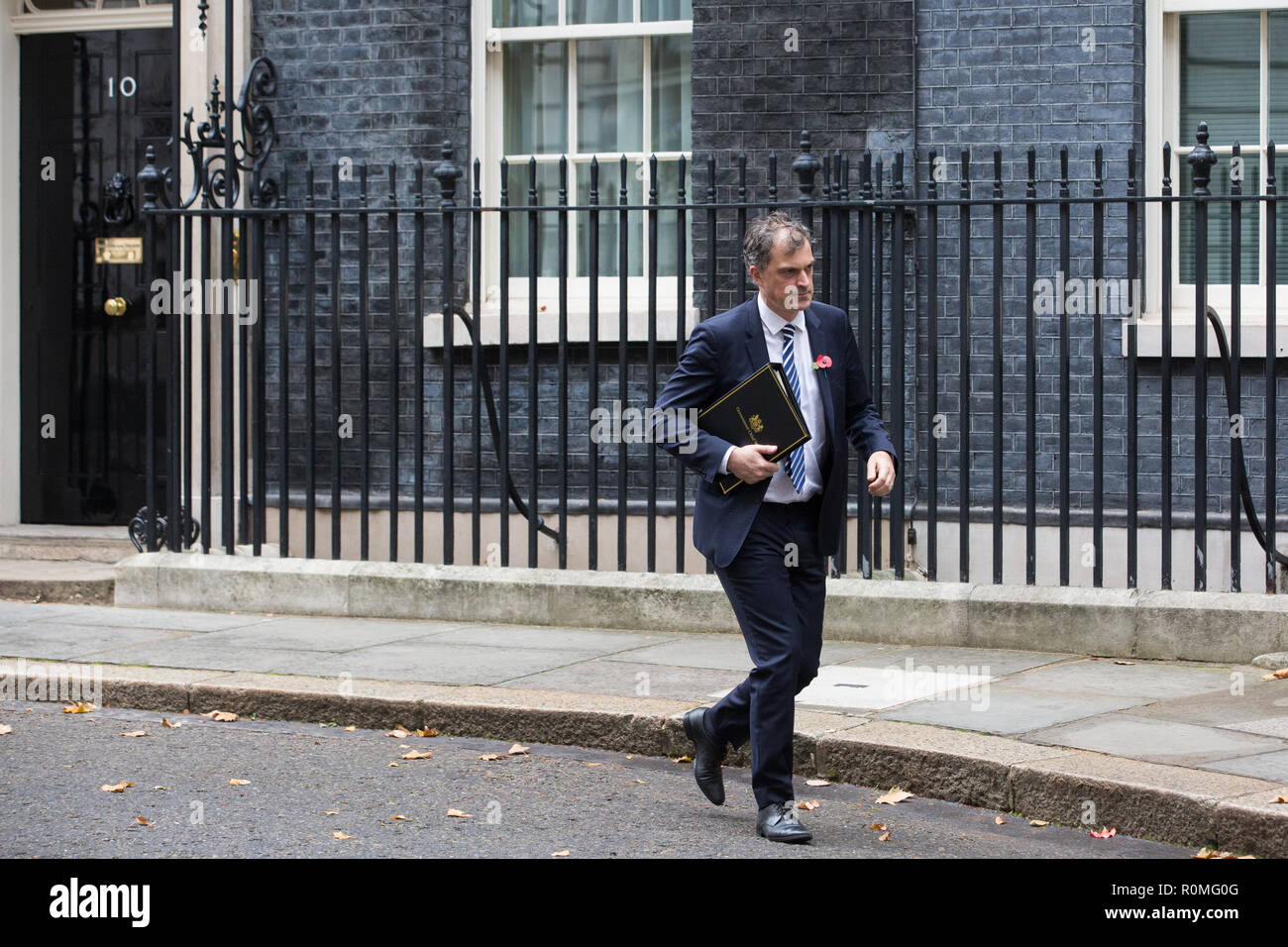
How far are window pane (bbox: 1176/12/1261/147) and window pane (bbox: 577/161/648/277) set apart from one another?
3096mm

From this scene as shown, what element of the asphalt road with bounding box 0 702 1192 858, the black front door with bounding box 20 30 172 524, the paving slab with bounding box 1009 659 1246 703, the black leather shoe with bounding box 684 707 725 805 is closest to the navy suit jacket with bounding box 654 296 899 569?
the black leather shoe with bounding box 684 707 725 805

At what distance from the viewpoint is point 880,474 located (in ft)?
16.9

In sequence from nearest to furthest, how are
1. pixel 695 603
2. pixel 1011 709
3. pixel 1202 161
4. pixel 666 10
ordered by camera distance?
1. pixel 1011 709
2. pixel 1202 161
3. pixel 695 603
4. pixel 666 10

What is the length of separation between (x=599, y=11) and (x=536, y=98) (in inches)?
25.4

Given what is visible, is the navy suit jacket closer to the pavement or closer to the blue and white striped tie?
the blue and white striped tie

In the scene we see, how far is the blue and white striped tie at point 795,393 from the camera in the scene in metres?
5.26

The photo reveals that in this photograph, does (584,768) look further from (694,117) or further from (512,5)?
(512,5)

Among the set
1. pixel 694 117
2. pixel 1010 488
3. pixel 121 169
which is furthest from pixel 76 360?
pixel 1010 488

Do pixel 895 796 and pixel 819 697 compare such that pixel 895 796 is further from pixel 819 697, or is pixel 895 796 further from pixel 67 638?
pixel 67 638

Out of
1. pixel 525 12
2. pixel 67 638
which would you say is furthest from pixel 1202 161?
pixel 67 638

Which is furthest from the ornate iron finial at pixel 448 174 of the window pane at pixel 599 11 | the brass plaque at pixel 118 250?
the brass plaque at pixel 118 250

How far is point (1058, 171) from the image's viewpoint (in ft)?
31.2

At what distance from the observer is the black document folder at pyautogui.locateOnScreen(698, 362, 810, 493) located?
519cm

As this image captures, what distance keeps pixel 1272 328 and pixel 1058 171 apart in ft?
7.30
